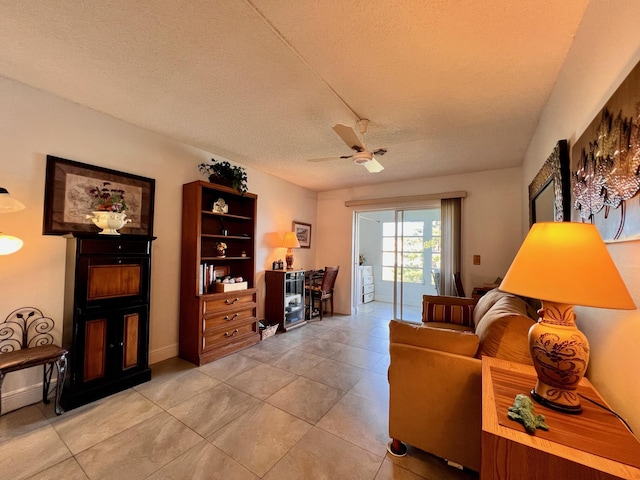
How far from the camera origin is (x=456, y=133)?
110 inches

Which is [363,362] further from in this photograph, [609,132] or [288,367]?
[609,132]

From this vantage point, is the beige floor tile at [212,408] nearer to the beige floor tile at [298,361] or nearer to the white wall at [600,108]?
the beige floor tile at [298,361]

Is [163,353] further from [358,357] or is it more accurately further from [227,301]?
[358,357]

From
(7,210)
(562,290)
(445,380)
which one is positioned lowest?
(445,380)

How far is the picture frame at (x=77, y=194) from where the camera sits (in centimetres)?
218

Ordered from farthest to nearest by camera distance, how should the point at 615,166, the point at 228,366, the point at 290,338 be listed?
the point at 290,338 → the point at 228,366 → the point at 615,166

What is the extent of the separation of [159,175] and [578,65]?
12.0ft

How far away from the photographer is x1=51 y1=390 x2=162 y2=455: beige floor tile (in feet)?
5.67

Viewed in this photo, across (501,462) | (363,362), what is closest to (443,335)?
(501,462)

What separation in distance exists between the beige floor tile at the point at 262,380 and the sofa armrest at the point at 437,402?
117cm

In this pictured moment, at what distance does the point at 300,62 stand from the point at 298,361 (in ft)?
9.48

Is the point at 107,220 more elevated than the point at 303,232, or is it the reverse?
the point at 303,232

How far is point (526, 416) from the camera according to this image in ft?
2.93

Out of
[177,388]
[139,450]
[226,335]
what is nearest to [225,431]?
[139,450]
